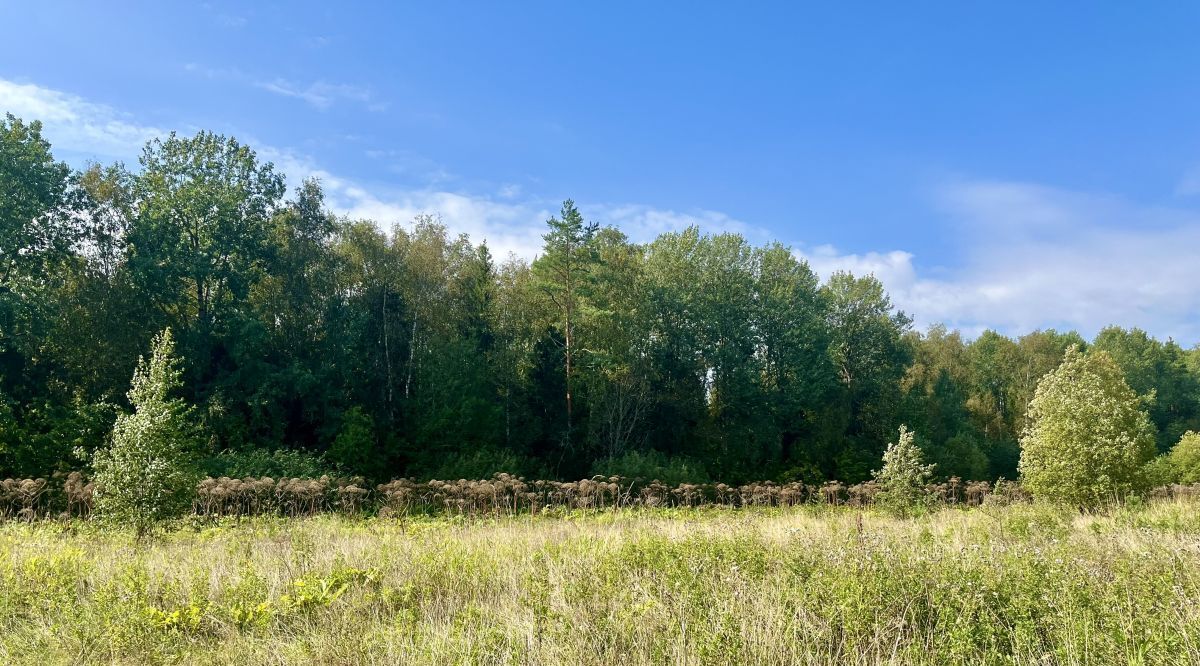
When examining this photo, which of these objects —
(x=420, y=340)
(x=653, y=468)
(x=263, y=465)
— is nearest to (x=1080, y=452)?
(x=653, y=468)

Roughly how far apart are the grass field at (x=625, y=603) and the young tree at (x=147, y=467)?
2.12m

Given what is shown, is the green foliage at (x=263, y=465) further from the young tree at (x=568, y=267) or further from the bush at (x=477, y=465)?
the young tree at (x=568, y=267)

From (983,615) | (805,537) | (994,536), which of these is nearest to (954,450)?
(994,536)

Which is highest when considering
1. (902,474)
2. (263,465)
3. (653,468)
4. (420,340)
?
(420,340)

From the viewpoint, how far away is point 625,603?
6.14m

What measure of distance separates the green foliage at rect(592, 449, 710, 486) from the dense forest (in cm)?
18

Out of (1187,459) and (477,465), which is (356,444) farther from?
(1187,459)

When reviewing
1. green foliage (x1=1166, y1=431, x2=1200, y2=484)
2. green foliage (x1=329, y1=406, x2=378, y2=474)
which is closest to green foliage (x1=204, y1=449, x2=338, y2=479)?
green foliage (x1=329, y1=406, x2=378, y2=474)

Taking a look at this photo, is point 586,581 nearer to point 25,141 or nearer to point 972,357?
point 25,141

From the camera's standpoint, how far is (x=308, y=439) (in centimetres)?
2883

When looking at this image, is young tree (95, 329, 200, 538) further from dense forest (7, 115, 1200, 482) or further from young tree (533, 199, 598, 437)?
young tree (533, 199, 598, 437)

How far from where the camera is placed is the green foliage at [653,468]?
2616 centimetres

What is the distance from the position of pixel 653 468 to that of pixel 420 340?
1282 centimetres

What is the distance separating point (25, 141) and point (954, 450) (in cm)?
4460
